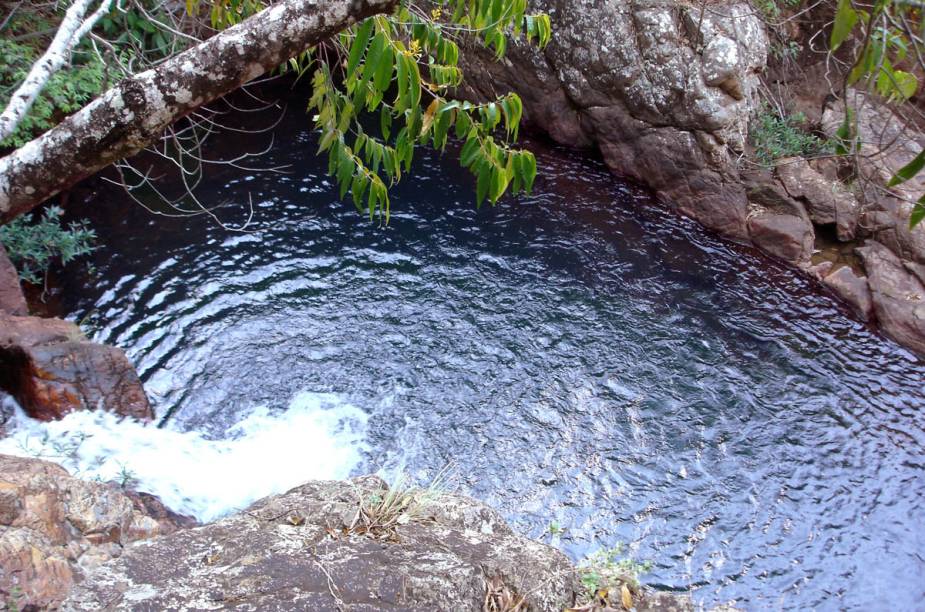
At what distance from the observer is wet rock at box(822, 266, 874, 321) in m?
7.76

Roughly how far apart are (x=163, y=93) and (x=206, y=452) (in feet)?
12.5

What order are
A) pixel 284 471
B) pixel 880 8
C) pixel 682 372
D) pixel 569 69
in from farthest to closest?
pixel 569 69 < pixel 682 372 < pixel 284 471 < pixel 880 8

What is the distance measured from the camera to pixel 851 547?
523 centimetres

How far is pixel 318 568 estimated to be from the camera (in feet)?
7.72

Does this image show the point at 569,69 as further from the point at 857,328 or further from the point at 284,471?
the point at 284,471

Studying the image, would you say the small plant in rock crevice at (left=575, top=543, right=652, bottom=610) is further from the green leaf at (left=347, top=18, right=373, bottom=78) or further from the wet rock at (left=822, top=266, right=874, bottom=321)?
the wet rock at (left=822, top=266, right=874, bottom=321)

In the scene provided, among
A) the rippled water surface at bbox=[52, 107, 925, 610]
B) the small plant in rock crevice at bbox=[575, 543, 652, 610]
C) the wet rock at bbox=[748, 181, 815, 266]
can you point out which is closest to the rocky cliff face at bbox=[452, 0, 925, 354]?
the wet rock at bbox=[748, 181, 815, 266]

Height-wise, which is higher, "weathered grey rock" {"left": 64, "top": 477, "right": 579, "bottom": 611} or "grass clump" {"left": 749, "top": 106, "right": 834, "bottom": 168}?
"weathered grey rock" {"left": 64, "top": 477, "right": 579, "bottom": 611}

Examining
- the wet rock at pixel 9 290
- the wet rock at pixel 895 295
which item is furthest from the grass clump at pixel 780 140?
the wet rock at pixel 9 290

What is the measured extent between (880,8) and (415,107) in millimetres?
1530

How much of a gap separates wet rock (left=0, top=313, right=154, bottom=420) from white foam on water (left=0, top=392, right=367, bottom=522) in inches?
3.8

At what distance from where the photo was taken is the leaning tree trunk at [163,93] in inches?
75.9

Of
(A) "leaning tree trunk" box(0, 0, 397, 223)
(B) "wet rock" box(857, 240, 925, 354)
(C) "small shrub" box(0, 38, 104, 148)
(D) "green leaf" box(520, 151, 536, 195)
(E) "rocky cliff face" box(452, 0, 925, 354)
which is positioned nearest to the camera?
(A) "leaning tree trunk" box(0, 0, 397, 223)

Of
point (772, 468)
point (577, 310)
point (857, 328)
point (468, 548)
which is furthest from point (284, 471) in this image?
point (857, 328)
